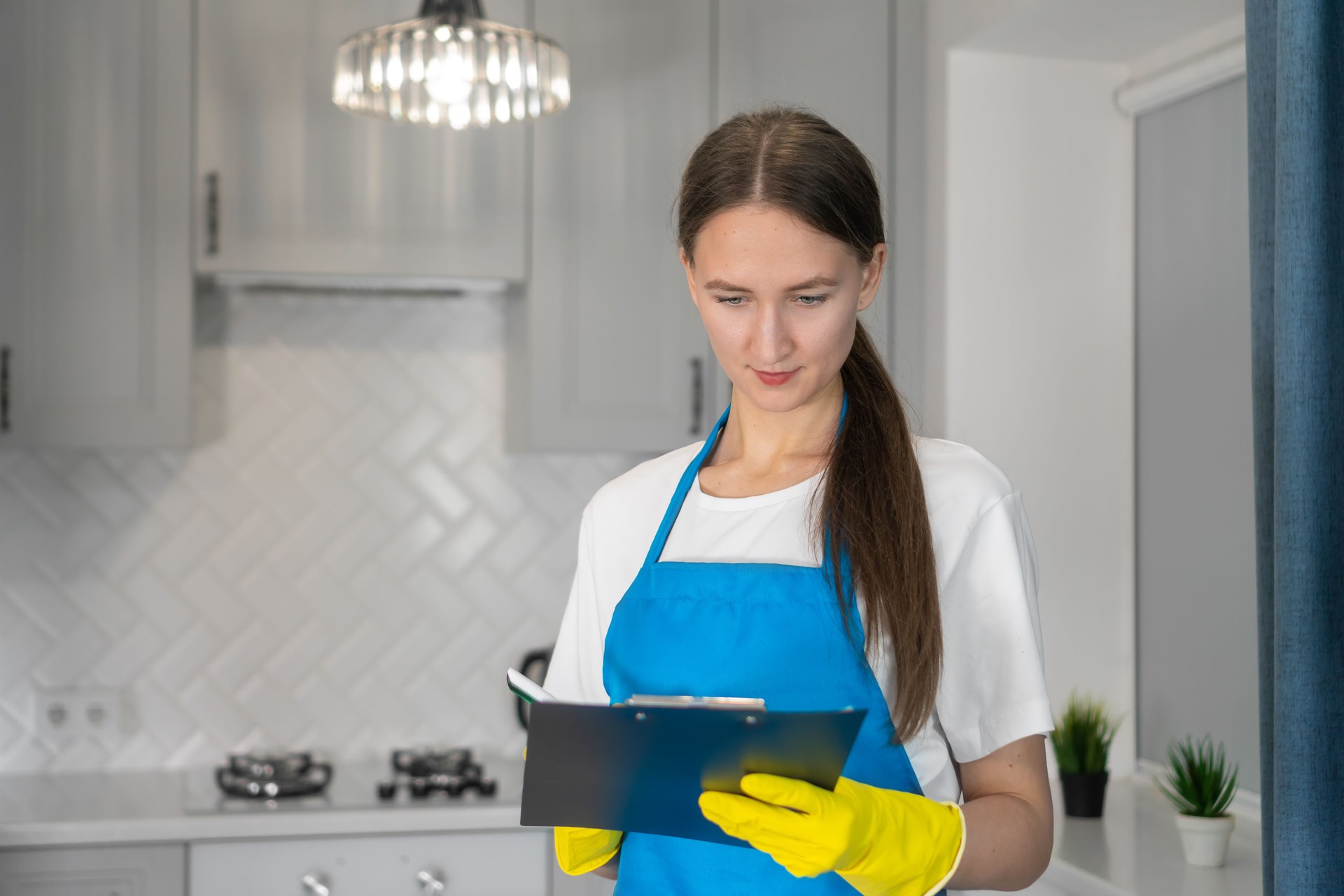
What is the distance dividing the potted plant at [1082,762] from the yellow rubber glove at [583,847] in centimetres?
115

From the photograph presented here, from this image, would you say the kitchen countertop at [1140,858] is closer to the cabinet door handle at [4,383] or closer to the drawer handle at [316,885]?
the drawer handle at [316,885]

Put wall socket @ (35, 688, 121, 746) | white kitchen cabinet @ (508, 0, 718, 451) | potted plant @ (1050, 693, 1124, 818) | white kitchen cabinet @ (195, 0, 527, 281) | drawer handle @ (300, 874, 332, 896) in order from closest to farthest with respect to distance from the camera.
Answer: potted plant @ (1050, 693, 1124, 818), drawer handle @ (300, 874, 332, 896), white kitchen cabinet @ (195, 0, 527, 281), white kitchen cabinet @ (508, 0, 718, 451), wall socket @ (35, 688, 121, 746)

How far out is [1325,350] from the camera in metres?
1.29

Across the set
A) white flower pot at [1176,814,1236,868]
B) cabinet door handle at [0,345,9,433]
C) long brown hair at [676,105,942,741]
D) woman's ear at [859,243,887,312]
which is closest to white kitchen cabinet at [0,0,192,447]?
cabinet door handle at [0,345,9,433]

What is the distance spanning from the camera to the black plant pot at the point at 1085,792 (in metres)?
2.16

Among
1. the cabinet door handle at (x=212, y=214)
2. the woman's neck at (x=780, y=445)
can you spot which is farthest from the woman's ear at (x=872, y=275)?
the cabinet door handle at (x=212, y=214)

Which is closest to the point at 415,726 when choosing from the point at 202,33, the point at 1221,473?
the point at 202,33

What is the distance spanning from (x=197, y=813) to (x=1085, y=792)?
5.08ft

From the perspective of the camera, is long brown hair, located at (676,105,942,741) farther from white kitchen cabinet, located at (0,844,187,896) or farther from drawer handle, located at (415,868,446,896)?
white kitchen cabinet, located at (0,844,187,896)

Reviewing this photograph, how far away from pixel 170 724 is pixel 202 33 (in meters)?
1.40

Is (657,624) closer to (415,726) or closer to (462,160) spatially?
(462,160)

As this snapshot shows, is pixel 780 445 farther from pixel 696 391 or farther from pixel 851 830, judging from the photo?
pixel 696 391

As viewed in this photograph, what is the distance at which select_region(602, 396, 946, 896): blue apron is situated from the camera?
1106 mm

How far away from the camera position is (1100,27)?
7.61 ft
